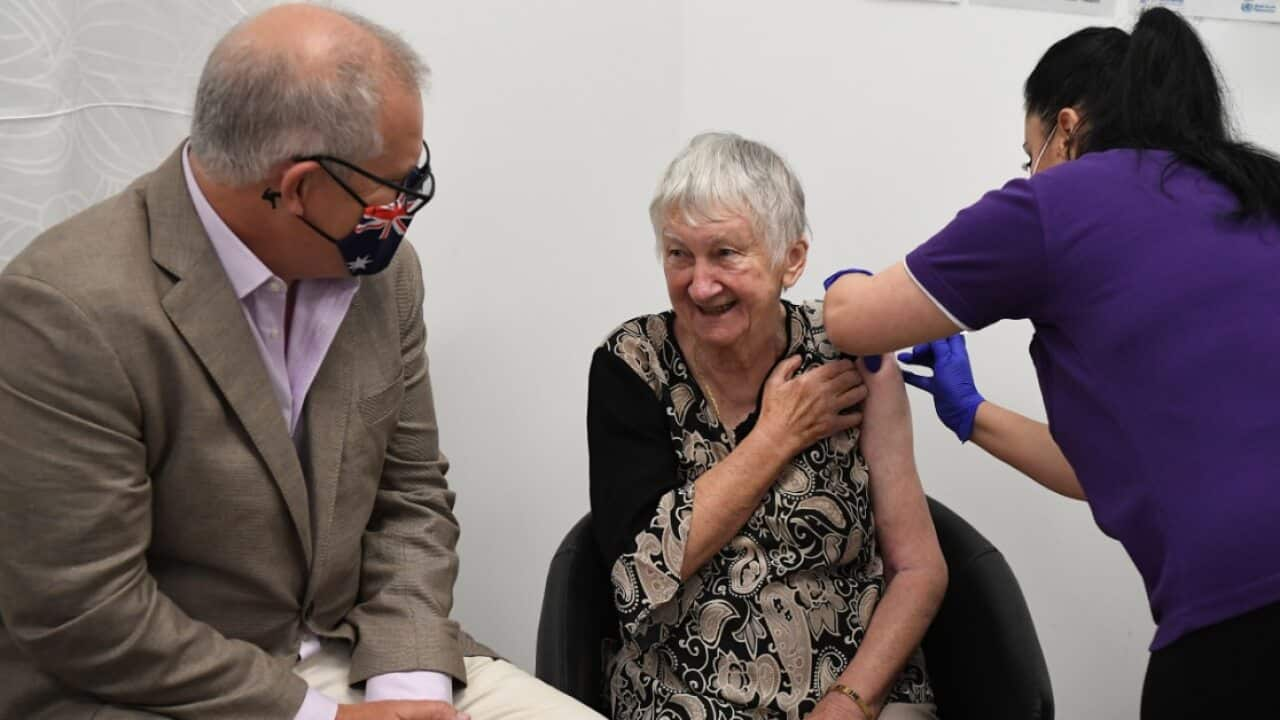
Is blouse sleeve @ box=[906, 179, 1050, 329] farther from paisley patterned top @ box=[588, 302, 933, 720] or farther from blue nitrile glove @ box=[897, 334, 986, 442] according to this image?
blue nitrile glove @ box=[897, 334, 986, 442]

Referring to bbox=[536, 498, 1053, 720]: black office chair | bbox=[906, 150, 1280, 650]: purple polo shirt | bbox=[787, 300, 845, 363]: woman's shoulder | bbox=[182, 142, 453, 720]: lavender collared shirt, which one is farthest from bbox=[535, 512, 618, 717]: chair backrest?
bbox=[906, 150, 1280, 650]: purple polo shirt

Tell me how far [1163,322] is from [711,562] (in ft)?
2.37

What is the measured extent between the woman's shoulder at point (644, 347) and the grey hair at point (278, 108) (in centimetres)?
58

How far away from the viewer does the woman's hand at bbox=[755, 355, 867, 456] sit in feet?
5.88

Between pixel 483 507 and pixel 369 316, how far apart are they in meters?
0.87

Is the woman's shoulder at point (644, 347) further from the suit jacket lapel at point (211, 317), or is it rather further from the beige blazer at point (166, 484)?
the suit jacket lapel at point (211, 317)

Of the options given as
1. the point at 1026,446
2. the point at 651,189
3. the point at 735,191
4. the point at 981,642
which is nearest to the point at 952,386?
the point at 1026,446

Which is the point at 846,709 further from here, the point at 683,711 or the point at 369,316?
the point at 369,316

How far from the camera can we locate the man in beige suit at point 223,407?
1.29m

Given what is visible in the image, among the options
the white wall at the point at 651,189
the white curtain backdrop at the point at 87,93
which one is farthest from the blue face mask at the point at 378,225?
the white wall at the point at 651,189

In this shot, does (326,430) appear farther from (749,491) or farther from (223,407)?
(749,491)

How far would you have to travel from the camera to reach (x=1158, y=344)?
1.41 m

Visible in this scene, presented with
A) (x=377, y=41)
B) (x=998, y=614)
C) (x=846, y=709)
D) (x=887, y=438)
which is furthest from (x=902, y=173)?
(x=377, y=41)

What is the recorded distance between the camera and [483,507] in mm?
2420
